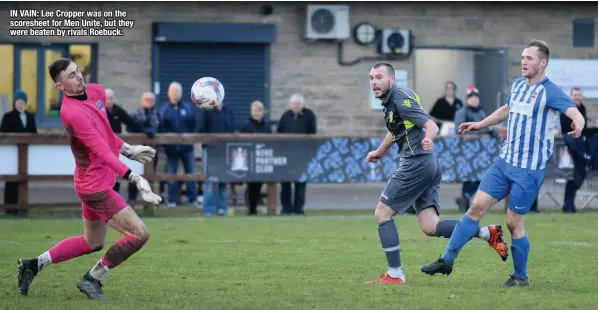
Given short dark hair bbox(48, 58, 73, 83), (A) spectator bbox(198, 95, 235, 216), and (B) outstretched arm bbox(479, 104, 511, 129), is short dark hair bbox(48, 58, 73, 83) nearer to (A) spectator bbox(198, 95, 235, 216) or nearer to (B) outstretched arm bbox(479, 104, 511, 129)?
(B) outstretched arm bbox(479, 104, 511, 129)

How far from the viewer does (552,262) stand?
12.5 metres

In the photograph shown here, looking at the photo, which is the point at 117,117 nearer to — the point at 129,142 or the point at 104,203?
the point at 129,142

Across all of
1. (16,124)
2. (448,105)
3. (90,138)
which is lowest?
(90,138)

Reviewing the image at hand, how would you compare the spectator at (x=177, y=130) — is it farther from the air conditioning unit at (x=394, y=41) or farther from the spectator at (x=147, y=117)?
the air conditioning unit at (x=394, y=41)

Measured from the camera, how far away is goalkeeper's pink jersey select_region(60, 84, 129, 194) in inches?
371

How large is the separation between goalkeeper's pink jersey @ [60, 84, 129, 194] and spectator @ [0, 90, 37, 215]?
34.1 ft

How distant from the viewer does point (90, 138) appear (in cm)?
941

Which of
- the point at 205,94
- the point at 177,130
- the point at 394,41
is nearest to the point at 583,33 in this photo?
the point at 394,41

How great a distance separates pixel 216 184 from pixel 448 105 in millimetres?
6140

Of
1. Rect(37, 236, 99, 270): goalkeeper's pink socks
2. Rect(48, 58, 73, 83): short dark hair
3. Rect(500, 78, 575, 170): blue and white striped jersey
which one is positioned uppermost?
Rect(48, 58, 73, 83): short dark hair

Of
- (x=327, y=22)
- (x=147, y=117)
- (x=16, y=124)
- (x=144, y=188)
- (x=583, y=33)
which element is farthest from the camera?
(x=583, y=33)

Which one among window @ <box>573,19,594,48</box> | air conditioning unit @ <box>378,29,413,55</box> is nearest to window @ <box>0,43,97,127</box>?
air conditioning unit @ <box>378,29,413,55</box>

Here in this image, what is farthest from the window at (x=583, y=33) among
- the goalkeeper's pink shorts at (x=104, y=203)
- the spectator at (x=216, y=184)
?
the goalkeeper's pink shorts at (x=104, y=203)

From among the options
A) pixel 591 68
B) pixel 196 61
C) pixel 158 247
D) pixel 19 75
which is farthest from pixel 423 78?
pixel 158 247
